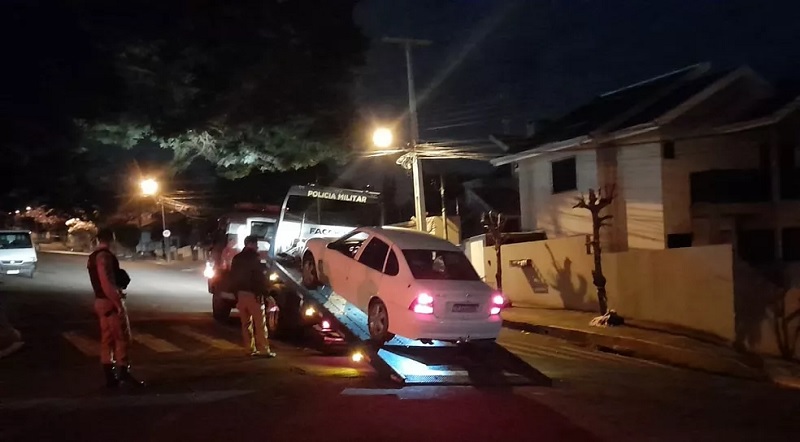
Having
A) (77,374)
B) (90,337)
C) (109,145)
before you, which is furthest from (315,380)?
(109,145)

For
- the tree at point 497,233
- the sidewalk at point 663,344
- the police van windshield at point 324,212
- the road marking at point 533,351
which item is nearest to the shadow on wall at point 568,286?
the sidewalk at point 663,344

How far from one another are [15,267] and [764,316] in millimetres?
24650

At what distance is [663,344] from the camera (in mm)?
16516

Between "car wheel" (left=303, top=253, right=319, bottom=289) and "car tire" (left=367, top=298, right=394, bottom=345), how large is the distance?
7.11 ft

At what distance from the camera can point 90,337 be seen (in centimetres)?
1627

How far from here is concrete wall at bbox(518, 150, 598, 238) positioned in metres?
24.7

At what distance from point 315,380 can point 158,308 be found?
42.5 ft

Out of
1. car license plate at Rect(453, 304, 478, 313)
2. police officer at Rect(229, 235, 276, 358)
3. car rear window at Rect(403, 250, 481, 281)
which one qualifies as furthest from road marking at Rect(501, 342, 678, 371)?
police officer at Rect(229, 235, 276, 358)

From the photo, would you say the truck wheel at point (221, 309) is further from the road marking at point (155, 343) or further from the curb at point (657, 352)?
the curb at point (657, 352)

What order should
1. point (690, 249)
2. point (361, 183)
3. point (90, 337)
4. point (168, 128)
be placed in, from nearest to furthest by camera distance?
point (90, 337)
point (690, 249)
point (168, 128)
point (361, 183)

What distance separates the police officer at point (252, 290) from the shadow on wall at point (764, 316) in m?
9.09

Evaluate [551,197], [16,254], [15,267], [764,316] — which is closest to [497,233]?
[551,197]

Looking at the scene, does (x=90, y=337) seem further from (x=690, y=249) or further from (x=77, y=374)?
(x=690, y=249)

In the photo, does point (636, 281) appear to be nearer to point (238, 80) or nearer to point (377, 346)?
point (377, 346)
